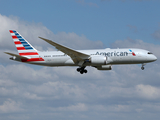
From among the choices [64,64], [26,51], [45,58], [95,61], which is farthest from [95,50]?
[26,51]

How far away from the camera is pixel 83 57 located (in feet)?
168

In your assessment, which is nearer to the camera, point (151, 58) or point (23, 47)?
point (151, 58)

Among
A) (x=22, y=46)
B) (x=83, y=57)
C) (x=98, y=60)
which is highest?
(x=22, y=46)

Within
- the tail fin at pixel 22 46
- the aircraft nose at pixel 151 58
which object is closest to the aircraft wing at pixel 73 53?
the tail fin at pixel 22 46

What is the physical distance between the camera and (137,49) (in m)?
51.2

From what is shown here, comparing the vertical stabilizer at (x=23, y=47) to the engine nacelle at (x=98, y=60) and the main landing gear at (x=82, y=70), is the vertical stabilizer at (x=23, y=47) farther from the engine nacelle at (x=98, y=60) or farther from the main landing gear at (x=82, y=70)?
the engine nacelle at (x=98, y=60)

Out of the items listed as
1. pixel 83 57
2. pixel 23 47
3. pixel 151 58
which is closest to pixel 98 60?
pixel 83 57

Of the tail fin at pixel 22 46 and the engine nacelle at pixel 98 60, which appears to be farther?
the tail fin at pixel 22 46

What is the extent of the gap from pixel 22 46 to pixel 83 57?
561 inches

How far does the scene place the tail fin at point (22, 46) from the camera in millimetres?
56328

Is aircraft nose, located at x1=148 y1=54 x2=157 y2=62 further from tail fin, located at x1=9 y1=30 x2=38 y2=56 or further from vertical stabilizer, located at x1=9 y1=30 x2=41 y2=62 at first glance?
tail fin, located at x1=9 y1=30 x2=38 y2=56

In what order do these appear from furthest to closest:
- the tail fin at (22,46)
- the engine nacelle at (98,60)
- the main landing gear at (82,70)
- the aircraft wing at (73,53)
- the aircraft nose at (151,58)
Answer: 1. the tail fin at (22,46)
2. the main landing gear at (82,70)
3. the aircraft nose at (151,58)
4. the engine nacelle at (98,60)
5. the aircraft wing at (73,53)

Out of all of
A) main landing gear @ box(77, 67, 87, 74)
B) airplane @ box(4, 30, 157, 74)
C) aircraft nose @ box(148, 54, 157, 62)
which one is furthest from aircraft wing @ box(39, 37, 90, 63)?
aircraft nose @ box(148, 54, 157, 62)

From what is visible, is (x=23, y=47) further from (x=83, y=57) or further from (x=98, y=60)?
(x=98, y=60)
